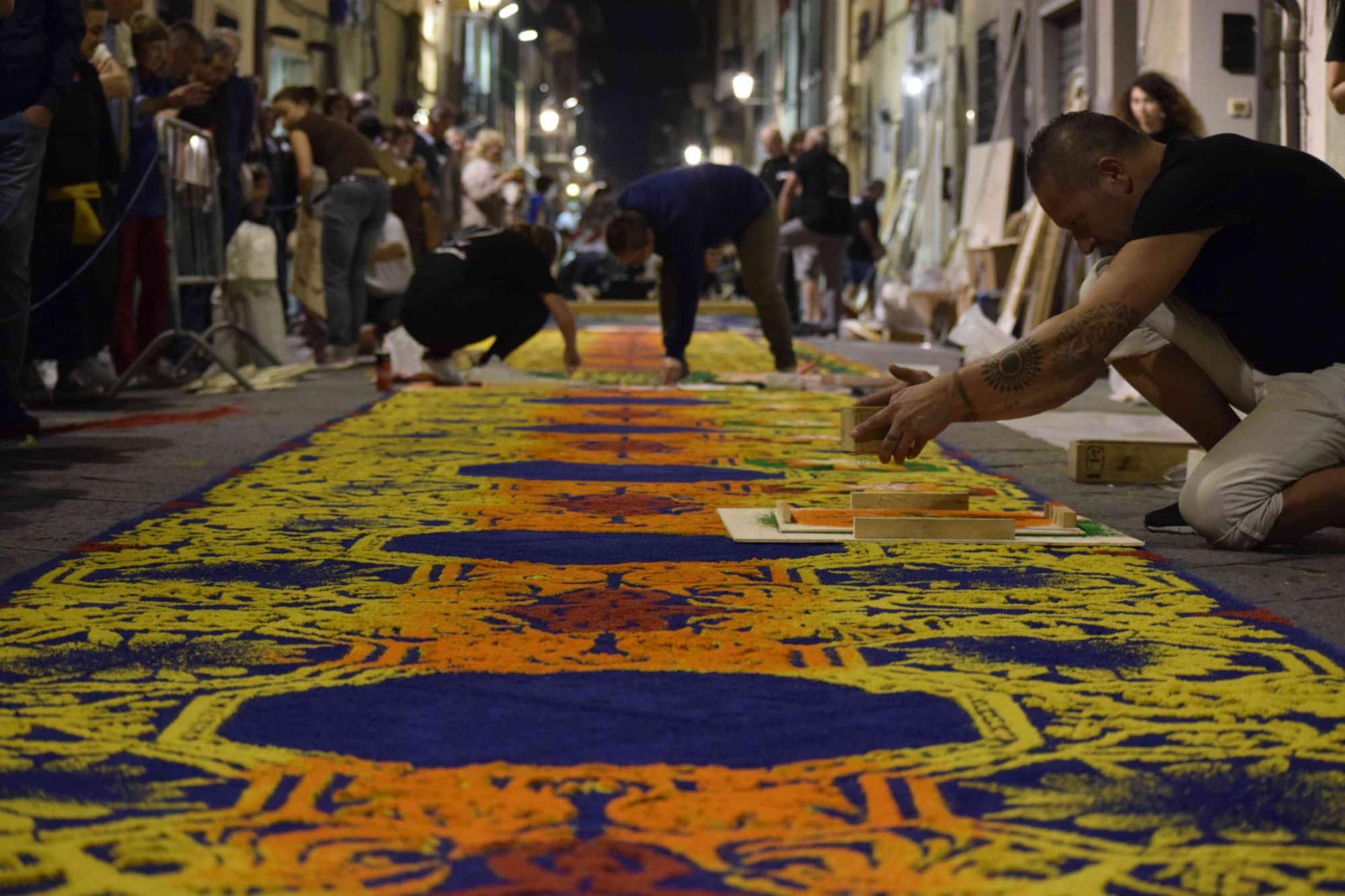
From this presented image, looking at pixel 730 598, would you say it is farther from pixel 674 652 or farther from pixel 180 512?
pixel 180 512

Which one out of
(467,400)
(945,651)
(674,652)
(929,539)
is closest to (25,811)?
(674,652)

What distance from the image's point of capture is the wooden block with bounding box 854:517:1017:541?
3.53 meters

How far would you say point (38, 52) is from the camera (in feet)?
18.2

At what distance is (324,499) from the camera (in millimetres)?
4168

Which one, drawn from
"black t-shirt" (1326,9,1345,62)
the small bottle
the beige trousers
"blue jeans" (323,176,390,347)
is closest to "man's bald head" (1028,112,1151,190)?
the beige trousers

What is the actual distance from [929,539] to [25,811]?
86.8 inches

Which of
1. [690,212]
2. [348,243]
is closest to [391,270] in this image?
[348,243]

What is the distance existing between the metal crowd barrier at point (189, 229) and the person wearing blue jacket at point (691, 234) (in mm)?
1975

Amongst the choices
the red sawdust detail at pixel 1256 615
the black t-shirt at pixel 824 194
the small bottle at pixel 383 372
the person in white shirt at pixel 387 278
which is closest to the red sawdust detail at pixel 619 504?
the red sawdust detail at pixel 1256 615

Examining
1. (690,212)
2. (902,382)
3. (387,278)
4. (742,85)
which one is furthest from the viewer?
(742,85)

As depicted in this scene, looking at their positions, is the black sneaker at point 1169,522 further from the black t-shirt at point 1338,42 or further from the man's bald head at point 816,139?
the man's bald head at point 816,139

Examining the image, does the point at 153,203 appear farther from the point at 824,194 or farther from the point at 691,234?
the point at 824,194

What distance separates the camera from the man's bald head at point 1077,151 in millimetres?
3326

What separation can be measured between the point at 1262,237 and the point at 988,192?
990cm
